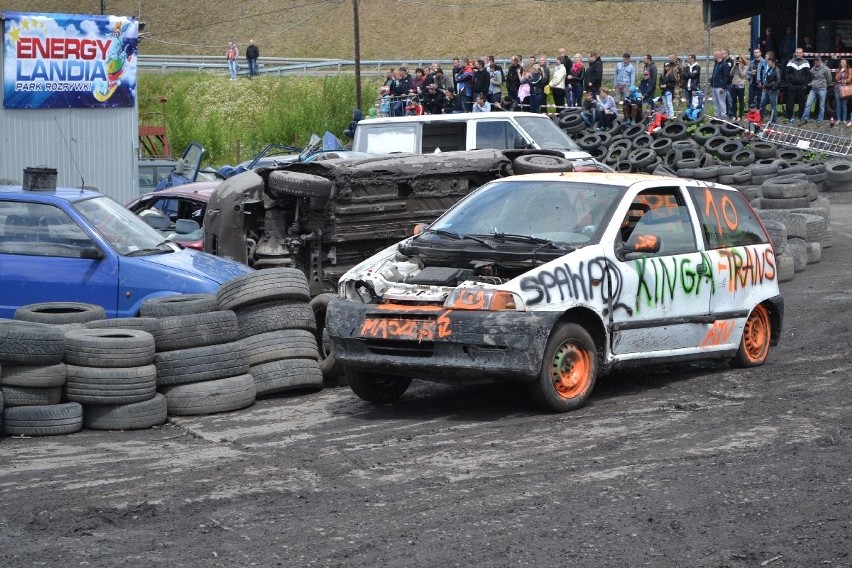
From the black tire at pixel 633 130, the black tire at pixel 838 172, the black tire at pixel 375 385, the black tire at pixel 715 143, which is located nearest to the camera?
the black tire at pixel 375 385

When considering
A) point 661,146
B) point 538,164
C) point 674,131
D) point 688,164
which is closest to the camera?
point 538,164

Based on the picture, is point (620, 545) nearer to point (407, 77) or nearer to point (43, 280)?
point (43, 280)

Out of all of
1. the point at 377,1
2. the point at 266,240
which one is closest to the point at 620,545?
the point at 266,240

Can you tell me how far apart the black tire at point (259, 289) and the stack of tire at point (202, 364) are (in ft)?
0.70

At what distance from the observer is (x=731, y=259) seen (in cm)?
954

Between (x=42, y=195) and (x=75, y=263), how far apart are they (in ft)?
2.47

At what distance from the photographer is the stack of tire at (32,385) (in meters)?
7.91

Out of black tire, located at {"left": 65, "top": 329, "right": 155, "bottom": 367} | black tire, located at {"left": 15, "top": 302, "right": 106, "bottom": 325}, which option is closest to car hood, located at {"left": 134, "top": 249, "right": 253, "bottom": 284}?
black tire, located at {"left": 15, "top": 302, "right": 106, "bottom": 325}

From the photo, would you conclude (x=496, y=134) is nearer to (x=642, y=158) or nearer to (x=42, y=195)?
(x=642, y=158)

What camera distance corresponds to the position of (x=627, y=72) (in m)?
29.7

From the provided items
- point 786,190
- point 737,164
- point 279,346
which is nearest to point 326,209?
point 279,346

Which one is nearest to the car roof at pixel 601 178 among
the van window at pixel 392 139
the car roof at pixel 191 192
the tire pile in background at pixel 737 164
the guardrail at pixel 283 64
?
the car roof at pixel 191 192

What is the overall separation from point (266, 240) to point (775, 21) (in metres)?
25.9

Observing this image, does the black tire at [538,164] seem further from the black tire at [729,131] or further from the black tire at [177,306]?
the black tire at [729,131]
